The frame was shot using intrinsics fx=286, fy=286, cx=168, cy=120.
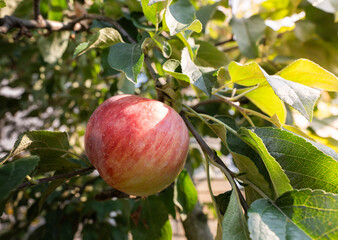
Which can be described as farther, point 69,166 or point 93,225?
point 93,225

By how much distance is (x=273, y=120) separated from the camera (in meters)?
0.56

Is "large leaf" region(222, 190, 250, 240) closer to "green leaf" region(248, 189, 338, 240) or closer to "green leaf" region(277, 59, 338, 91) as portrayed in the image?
"green leaf" region(248, 189, 338, 240)

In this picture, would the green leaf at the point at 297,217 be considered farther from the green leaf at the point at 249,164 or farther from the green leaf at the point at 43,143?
the green leaf at the point at 43,143

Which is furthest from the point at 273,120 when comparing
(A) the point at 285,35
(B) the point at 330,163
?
(A) the point at 285,35

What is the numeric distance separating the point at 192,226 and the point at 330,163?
0.45 m

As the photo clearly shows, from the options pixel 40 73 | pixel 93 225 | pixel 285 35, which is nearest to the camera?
pixel 285 35

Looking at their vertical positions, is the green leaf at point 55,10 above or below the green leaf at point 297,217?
below

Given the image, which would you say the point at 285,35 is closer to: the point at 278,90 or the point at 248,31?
the point at 248,31

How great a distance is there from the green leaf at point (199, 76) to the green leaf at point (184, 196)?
332mm

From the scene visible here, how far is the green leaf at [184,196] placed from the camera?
2.37 feet

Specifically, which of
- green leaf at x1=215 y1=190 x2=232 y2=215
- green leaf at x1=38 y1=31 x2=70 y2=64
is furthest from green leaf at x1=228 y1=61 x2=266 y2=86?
green leaf at x1=38 y1=31 x2=70 y2=64

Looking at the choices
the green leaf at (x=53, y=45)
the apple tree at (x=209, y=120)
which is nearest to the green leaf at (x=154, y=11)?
the apple tree at (x=209, y=120)

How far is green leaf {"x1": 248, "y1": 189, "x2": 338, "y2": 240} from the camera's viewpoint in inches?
13.6

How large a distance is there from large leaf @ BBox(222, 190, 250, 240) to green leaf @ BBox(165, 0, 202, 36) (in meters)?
0.29
